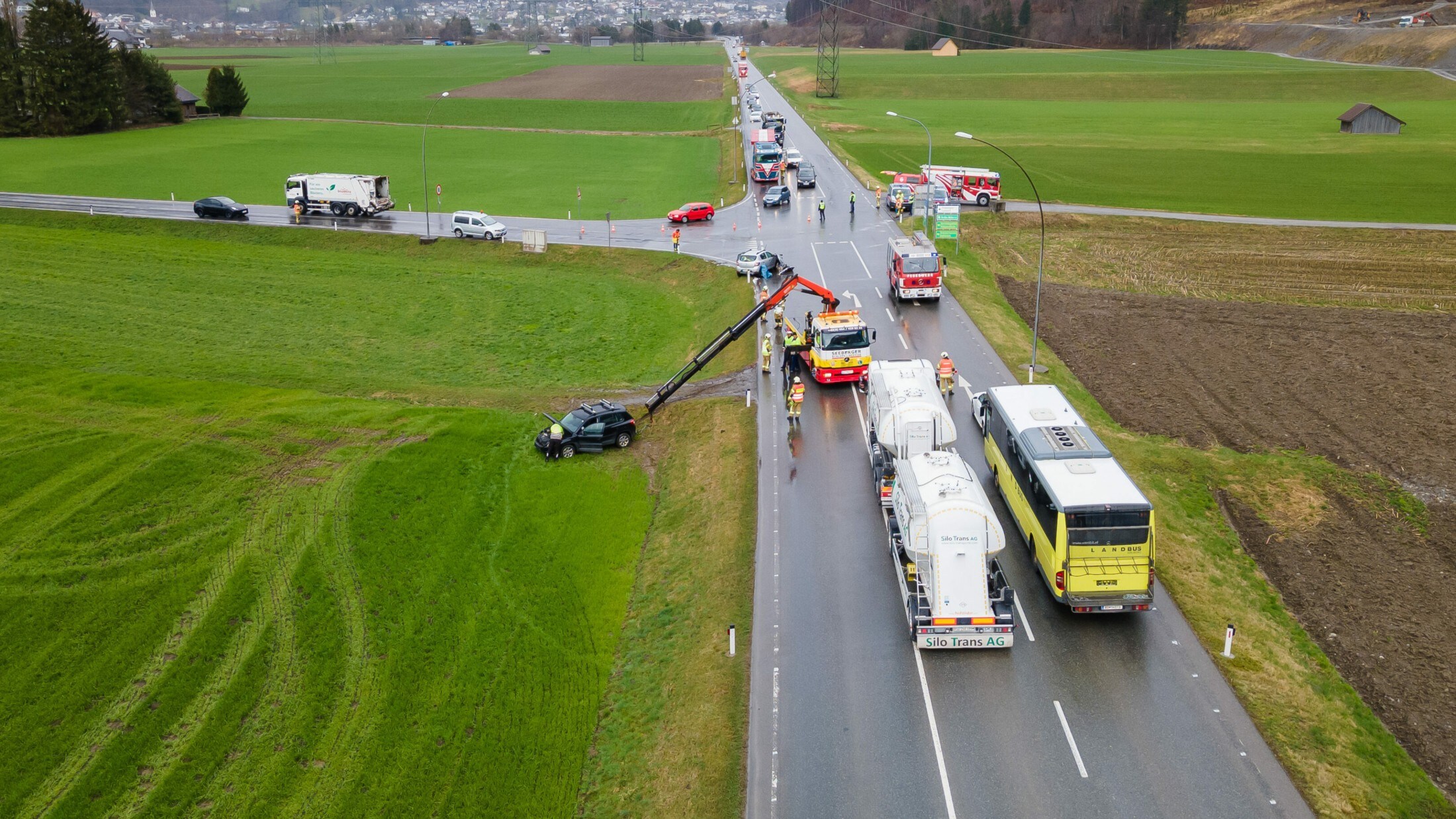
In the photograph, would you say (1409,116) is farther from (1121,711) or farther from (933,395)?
(1121,711)

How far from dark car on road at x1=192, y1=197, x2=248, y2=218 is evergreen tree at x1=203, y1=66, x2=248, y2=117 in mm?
64201

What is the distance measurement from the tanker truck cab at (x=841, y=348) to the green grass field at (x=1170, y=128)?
42.1m

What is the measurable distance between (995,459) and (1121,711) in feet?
36.1

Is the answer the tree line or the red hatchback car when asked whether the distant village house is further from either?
the red hatchback car

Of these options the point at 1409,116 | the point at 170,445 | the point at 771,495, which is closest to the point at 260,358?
the point at 170,445

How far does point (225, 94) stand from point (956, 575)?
12822cm

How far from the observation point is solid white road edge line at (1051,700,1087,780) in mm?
19469

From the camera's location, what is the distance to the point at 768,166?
80.3m

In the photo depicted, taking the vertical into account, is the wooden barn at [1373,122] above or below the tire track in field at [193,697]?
above

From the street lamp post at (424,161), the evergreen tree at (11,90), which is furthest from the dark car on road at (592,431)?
the evergreen tree at (11,90)

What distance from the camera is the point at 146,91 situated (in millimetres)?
113562

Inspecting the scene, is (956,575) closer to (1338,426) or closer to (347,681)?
(347,681)

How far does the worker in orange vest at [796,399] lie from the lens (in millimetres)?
35062

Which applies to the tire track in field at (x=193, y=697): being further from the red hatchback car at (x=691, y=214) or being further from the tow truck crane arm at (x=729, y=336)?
the red hatchback car at (x=691, y=214)
